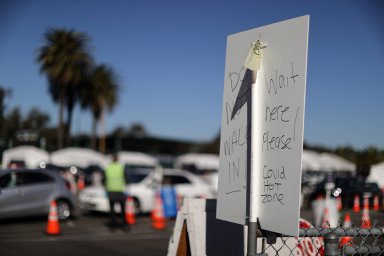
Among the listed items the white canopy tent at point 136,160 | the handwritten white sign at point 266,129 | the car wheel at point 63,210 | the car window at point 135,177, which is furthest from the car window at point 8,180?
the white canopy tent at point 136,160

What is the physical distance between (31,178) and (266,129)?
11981 millimetres

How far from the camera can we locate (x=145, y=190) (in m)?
16.2

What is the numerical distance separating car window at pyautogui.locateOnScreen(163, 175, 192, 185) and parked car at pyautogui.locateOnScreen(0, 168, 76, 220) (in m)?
3.64

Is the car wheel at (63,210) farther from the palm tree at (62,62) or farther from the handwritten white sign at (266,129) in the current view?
the palm tree at (62,62)

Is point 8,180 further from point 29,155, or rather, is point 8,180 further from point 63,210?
point 29,155

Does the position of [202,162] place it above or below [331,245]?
above

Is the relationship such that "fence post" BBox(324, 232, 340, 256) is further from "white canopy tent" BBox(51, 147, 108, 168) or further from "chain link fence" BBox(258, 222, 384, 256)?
"white canopy tent" BBox(51, 147, 108, 168)

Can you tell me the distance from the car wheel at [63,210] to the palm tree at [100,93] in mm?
37512

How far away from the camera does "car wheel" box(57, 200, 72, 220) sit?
45.6 ft

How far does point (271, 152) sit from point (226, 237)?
118cm

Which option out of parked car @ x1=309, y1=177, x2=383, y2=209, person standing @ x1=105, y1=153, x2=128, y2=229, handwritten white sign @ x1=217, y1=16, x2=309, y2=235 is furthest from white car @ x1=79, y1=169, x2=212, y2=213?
handwritten white sign @ x1=217, y1=16, x2=309, y2=235

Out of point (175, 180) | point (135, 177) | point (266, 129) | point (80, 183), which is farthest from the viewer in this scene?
point (80, 183)

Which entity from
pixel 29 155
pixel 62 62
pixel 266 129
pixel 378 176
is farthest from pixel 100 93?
pixel 266 129

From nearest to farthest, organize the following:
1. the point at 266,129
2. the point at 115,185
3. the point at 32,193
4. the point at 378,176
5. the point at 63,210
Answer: the point at 266,129, the point at 115,185, the point at 32,193, the point at 63,210, the point at 378,176
